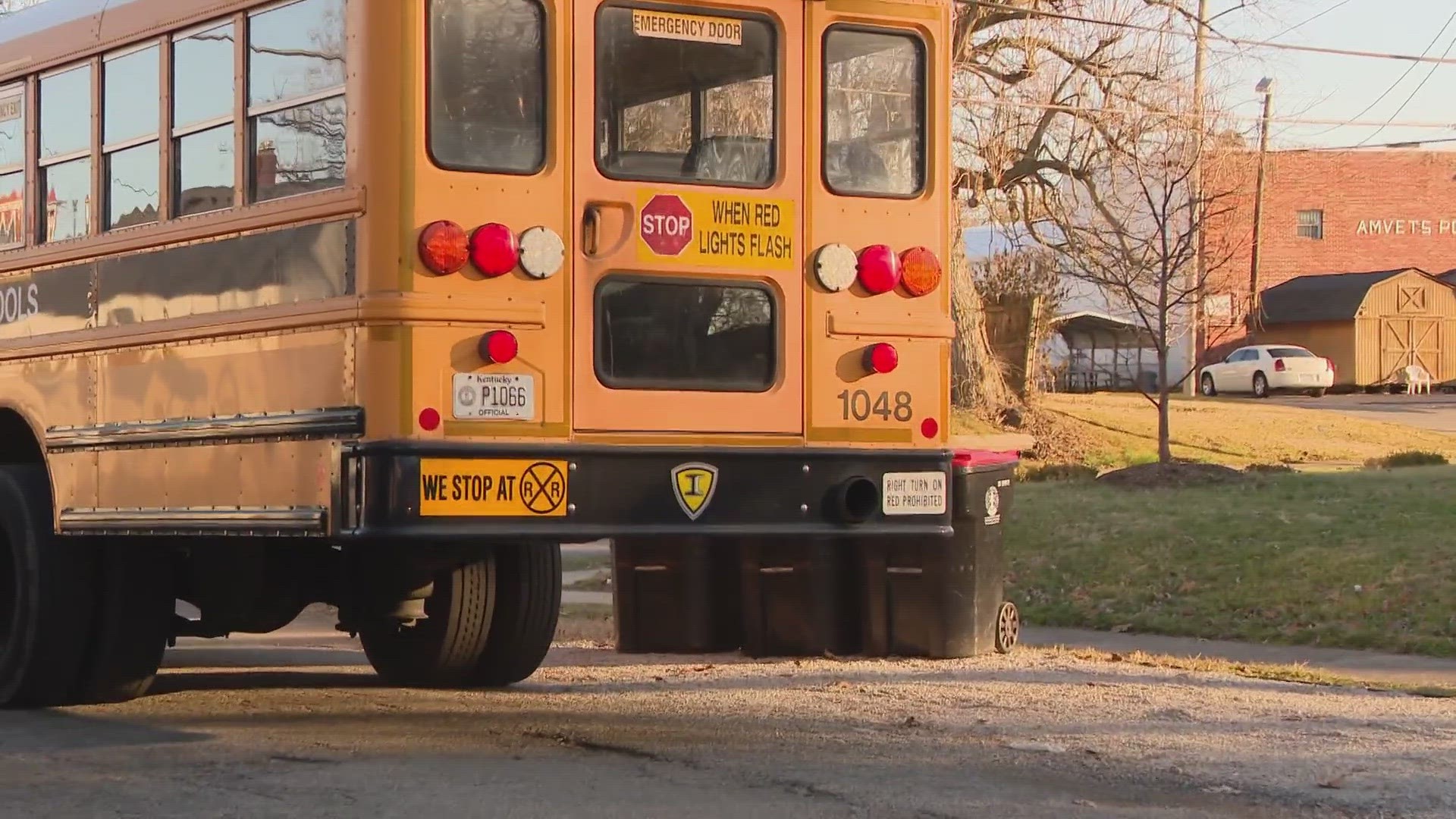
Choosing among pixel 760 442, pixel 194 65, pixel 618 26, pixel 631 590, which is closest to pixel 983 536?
pixel 631 590

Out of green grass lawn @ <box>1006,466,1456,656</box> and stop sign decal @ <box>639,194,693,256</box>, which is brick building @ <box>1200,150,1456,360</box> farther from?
stop sign decal @ <box>639,194,693,256</box>

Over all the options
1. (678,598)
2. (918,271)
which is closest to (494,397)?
(918,271)

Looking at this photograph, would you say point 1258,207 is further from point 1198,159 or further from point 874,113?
point 874,113

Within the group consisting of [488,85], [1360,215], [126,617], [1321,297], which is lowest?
[126,617]

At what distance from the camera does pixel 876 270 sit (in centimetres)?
799

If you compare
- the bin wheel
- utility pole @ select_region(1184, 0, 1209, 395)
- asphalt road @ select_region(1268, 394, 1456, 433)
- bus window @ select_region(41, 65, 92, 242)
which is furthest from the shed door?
bus window @ select_region(41, 65, 92, 242)

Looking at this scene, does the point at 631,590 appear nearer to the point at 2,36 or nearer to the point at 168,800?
the point at 168,800

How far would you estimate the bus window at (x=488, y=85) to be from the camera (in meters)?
7.24

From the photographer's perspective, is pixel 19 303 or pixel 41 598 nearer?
pixel 41 598

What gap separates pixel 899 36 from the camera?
8.22 meters

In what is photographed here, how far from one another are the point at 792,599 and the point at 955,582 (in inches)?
57.4

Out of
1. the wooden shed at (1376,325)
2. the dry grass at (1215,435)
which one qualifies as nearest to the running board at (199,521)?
the dry grass at (1215,435)

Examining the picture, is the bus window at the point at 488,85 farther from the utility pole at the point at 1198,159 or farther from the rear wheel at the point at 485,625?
the utility pole at the point at 1198,159

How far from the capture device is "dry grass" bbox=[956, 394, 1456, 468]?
2697 cm
